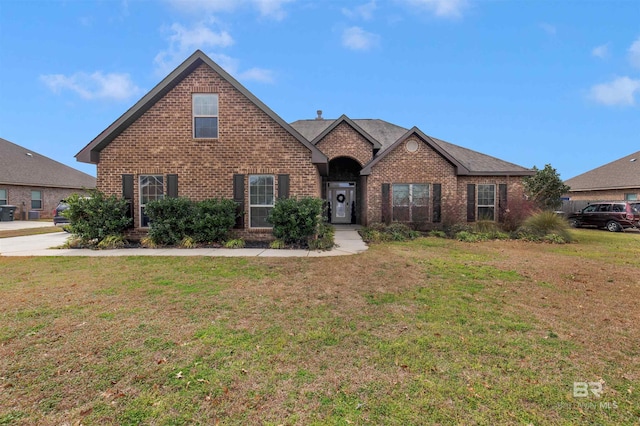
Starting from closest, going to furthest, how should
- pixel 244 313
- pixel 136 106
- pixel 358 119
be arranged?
1. pixel 244 313
2. pixel 136 106
3. pixel 358 119

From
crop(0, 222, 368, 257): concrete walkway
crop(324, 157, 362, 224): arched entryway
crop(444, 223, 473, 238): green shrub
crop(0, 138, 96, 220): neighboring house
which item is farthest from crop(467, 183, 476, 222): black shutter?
crop(0, 138, 96, 220): neighboring house

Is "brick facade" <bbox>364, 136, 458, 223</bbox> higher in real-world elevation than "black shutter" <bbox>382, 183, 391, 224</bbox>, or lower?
higher

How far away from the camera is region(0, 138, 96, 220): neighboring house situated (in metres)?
24.1

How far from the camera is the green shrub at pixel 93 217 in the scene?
33.7 feet

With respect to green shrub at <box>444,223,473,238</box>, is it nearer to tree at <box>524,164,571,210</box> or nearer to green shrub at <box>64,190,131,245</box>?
tree at <box>524,164,571,210</box>

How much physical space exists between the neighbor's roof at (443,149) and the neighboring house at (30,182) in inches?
837

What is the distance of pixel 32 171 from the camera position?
26.5m

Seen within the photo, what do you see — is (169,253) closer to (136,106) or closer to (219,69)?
(136,106)

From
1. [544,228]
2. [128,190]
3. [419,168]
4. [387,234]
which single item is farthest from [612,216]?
[128,190]

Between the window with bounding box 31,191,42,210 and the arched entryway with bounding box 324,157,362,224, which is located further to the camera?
the window with bounding box 31,191,42,210

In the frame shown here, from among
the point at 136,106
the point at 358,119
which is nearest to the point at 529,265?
the point at 136,106

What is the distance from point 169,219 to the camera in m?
10.3

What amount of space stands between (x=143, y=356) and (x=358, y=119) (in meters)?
22.5

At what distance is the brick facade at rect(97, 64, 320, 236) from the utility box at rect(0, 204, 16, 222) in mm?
18454
